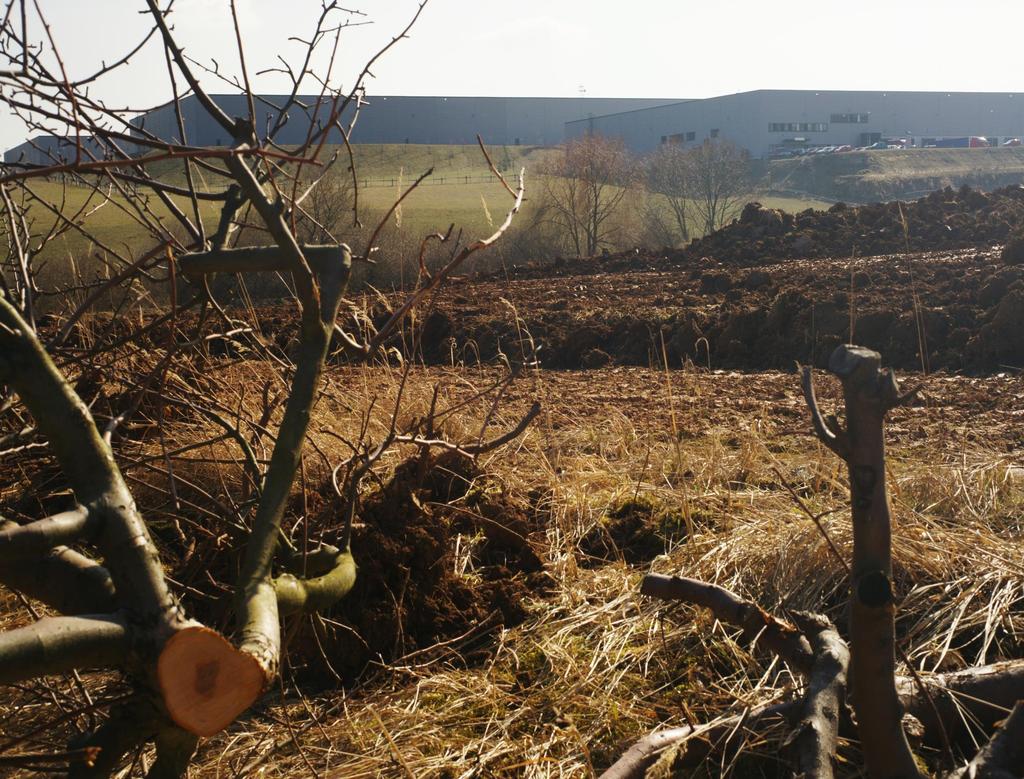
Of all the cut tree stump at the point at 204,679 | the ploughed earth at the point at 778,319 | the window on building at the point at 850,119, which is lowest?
the ploughed earth at the point at 778,319

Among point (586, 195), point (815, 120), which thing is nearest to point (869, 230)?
point (586, 195)

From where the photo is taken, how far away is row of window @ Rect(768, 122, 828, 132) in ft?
237

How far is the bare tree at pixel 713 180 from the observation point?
2806 cm

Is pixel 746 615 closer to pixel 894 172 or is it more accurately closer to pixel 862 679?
pixel 862 679

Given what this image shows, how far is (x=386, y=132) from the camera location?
71.4m

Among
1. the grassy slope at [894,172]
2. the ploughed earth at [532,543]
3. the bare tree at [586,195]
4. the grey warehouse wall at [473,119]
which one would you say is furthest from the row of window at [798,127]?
the ploughed earth at [532,543]

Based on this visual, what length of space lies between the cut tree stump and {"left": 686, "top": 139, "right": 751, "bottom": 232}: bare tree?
2678cm

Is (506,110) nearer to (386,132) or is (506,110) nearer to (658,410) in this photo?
(386,132)

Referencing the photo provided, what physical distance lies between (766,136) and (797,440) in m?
71.0

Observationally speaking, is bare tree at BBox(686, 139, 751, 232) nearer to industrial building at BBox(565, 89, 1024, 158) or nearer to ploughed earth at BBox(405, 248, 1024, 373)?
ploughed earth at BBox(405, 248, 1024, 373)

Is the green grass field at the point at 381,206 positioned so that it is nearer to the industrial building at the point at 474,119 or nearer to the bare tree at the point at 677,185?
the bare tree at the point at 677,185

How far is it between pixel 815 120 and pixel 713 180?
51108 mm

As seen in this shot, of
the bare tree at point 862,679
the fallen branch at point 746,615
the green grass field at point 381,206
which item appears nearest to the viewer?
the bare tree at point 862,679

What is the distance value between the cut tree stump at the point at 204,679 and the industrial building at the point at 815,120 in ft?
224
